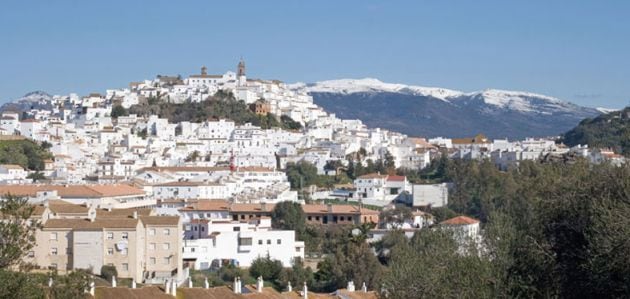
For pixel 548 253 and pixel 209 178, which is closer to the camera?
pixel 548 253

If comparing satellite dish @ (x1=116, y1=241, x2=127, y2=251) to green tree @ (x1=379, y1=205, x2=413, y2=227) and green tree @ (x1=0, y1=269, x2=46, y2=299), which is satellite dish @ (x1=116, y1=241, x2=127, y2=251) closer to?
green tree @ (x1=0, y1=269, x2=46, y2=299)

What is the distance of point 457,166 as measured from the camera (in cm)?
7912

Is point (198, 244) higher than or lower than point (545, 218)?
lower

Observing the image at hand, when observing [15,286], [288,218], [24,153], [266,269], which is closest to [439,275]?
[15,286]

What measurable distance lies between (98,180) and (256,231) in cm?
2262

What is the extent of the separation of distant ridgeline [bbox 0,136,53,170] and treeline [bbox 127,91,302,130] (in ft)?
52.8

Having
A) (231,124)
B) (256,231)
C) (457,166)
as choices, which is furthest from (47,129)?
(256,231)

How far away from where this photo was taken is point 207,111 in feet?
312

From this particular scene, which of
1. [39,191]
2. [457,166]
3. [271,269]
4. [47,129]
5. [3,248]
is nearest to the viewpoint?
[3,248]

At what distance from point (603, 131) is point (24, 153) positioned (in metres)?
49.3

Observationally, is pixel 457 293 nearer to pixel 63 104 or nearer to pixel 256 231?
pixel 256 231

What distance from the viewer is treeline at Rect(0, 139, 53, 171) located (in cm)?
7181

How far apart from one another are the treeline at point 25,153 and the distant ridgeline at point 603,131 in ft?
134

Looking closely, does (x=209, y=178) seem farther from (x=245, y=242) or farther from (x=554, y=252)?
(x=554, y=252)
